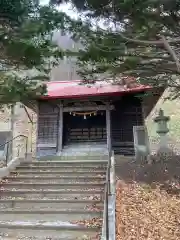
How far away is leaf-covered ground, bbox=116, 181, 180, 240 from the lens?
7.25 meters

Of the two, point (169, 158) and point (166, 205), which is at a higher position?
point (169, 158)

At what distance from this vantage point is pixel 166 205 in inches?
355

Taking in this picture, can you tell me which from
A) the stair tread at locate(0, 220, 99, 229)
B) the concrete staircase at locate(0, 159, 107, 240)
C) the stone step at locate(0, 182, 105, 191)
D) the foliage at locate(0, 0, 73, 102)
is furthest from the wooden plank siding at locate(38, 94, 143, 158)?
the foliage at locate(0, 0, 73, 102)

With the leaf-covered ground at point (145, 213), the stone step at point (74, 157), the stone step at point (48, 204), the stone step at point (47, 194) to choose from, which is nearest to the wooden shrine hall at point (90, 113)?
the stone step at point (74, 157)

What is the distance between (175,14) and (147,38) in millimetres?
724

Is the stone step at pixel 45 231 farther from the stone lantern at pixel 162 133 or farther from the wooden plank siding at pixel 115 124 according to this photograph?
the wooden plank siding at pixel 115 124

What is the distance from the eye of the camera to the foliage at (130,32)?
6.06 m

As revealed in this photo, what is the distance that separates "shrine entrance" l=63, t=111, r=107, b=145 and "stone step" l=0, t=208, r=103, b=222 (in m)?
9.13

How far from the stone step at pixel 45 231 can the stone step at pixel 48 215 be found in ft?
1.70

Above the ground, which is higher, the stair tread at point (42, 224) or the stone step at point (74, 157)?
the stone step at point (74, 157)

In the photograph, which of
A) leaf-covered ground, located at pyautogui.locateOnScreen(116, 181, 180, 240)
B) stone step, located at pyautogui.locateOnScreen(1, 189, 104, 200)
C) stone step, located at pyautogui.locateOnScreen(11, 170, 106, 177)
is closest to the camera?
leaf-covered ground, located at pyautogui.locateOnScreen(116, 181, 180, 240)

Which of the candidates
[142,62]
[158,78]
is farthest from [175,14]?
[158,78]

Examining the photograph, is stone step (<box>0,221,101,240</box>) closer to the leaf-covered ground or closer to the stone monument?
the leaf-covered ground

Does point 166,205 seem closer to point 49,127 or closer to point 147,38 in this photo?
point 147,38
